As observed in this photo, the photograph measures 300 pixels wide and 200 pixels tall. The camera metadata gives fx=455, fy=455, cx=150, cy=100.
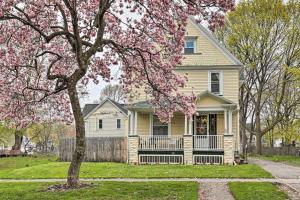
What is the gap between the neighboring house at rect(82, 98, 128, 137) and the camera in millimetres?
40619

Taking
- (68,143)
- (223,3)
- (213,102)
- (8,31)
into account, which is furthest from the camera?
(68,143)

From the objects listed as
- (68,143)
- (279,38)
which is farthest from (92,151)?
(279,38)

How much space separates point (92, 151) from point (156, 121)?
4077mm

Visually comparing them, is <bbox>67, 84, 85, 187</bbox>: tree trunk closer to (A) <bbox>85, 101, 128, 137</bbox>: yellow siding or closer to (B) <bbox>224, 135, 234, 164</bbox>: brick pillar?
(B) <bbox>224, 135, 234, 164</bbox>: brick pillar

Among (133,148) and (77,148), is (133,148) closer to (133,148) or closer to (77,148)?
(133,148)

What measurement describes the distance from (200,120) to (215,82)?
2315 millimetres

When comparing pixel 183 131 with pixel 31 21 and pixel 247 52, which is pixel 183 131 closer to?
pixel 247 52

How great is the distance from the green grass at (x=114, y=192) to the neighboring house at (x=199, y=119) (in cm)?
1027

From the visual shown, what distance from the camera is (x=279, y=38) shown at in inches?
1339

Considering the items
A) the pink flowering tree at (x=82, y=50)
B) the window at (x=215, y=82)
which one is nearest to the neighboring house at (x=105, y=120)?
the window at (x=215, y=82)

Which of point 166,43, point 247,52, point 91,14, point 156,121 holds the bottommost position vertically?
point 156,121

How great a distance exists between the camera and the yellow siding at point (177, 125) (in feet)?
84.0

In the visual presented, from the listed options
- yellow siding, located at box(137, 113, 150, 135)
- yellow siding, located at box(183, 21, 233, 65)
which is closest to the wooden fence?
yellow siding, located at box(137, 113, 150, 135)

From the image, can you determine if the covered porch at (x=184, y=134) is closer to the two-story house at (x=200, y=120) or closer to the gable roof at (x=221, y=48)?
the two-story house at (x=200, y=120)
